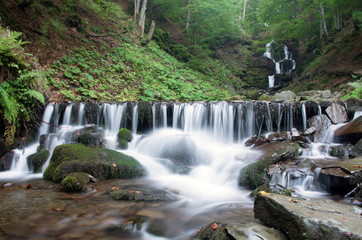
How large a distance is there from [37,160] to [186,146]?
4195mm

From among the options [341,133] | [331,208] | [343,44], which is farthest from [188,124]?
[343,44]

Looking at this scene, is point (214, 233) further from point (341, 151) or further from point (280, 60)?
point (280, 60)

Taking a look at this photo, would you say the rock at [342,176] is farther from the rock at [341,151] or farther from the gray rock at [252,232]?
the gray rock at [252,232]

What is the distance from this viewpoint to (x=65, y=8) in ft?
39.4

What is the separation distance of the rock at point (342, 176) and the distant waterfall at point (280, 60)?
52.8 ft

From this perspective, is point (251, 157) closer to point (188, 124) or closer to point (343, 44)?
point (188, 124)

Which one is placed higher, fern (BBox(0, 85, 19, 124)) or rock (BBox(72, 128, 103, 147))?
fern (BBox(0, 85, 19, 124))

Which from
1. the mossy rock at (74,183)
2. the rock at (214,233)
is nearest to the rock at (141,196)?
the mossy rock at (74,183)

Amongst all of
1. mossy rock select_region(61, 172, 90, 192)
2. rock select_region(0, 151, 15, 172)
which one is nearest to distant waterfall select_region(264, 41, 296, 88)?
mossy rock select_region(61, 172, 90, 192)

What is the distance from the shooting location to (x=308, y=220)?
7.31 ft

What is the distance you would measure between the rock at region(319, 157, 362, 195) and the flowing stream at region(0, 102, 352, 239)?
1.01ft

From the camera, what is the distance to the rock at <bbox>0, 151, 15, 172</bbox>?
19.9 ft

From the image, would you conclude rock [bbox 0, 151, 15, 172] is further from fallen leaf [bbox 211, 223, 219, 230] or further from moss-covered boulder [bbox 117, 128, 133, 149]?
fallen leaf [bbox 211, 223, 219, 230]

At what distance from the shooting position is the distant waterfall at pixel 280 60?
20616 millimetres
